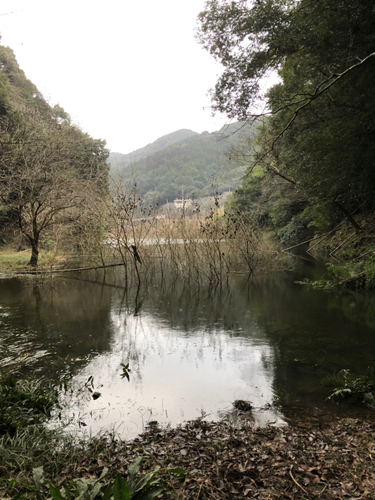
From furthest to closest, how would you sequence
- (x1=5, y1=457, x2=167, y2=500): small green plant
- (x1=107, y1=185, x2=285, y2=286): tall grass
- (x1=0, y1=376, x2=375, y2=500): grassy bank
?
1. (x1=107, y1=185, x2=285, y2=286): tall grass
2. (x1=0, y1=376, x2=375, y2=500): grassy bank
3. (x1=5, y1=457, x2=167, y2=500): small green plant

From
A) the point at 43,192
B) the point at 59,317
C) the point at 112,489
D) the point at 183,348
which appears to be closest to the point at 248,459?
the point at 112,489

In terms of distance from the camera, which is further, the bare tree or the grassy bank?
the bare tree

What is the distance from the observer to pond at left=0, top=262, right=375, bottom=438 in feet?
Result: 13.6

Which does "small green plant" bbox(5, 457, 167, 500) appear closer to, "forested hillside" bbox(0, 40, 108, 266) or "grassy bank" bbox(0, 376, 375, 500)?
"grassy bank" bbox(0, 376, 375, 500)

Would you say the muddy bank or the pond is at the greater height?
the muddy bank

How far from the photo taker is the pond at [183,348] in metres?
4.15

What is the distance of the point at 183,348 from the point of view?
253 inches

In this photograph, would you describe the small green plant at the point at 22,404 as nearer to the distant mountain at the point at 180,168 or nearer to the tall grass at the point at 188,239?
the tall grass at the point at 188,239

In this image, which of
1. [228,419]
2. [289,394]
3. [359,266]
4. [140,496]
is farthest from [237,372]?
[359,266]

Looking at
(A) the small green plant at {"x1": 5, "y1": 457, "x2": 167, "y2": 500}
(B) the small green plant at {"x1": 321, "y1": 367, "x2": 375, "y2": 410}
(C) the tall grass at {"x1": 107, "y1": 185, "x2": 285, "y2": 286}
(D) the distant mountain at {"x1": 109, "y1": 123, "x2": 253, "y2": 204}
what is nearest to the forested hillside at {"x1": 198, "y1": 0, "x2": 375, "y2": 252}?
(C) the tall grass at {"x1": 107, "y1": 185, "x2": 285, "y2": 286}

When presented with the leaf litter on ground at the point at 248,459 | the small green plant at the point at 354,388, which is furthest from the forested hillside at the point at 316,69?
the leaf litter on ground at the point at 248,459

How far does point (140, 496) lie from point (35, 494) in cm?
72

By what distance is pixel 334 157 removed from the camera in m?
9.48

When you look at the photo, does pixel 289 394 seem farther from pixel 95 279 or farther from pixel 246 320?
pixel 95 279
